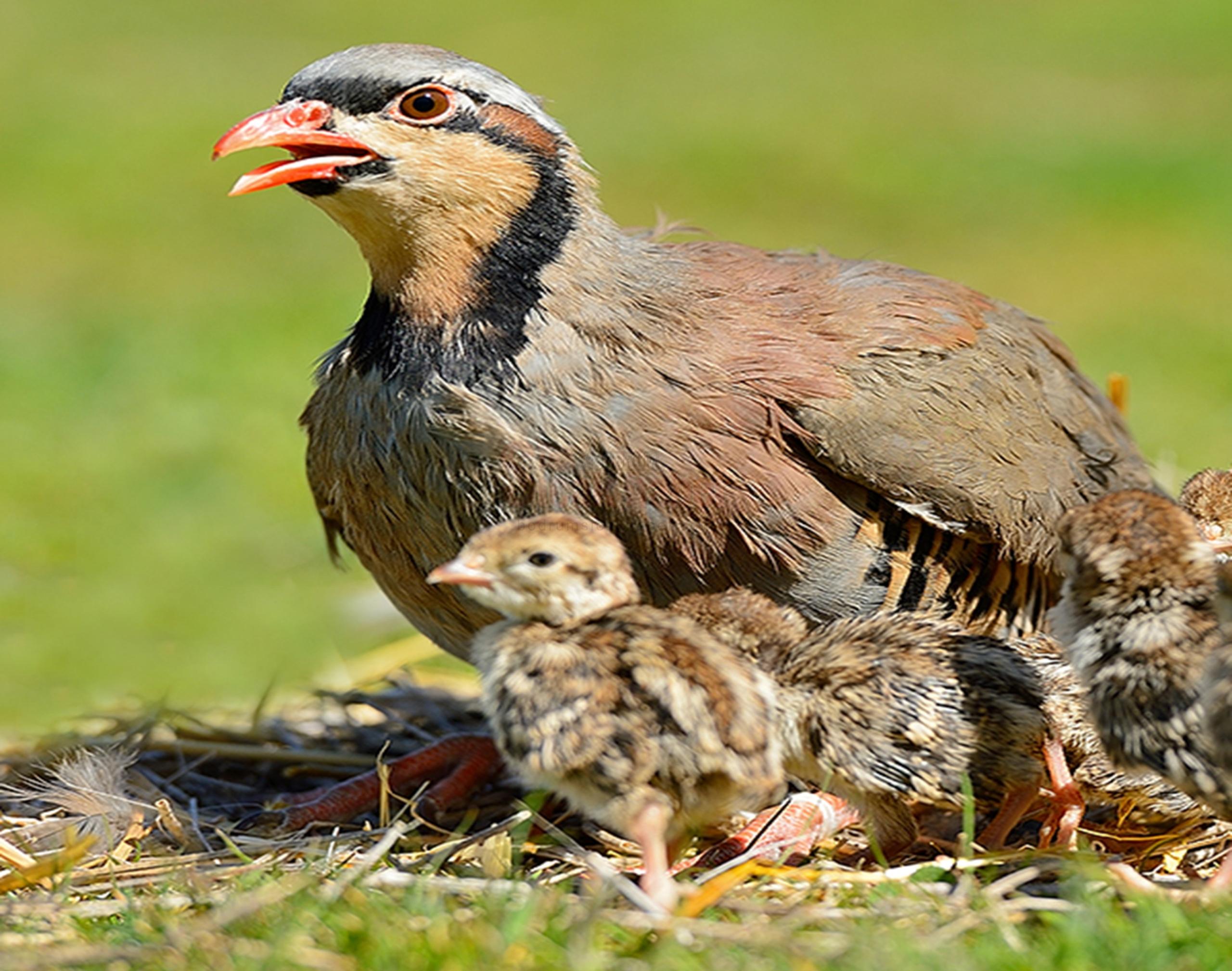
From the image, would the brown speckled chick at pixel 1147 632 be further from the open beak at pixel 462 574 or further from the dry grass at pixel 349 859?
the open beak at pixel 462 574

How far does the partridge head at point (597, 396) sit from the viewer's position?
510 centimetres

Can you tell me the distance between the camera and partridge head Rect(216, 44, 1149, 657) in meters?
5.10

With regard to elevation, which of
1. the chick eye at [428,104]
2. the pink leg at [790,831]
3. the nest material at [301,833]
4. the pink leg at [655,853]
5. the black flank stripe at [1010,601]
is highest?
the chick eye at [428,104]

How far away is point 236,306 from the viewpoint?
643 inches

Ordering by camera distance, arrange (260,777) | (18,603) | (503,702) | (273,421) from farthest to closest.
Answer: (273,421), (18,603), (260,777), (503,702)

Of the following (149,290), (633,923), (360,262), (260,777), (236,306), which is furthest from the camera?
(360,262)

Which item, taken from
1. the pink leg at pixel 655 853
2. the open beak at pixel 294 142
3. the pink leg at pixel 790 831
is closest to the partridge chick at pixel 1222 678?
the pink leg at pixel 790 831

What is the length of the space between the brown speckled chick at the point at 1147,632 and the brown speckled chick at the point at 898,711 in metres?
0.26

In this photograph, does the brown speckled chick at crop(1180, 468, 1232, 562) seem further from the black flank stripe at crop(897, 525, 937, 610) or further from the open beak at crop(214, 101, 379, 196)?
the open beak at crop(214, 101, 379, 196)

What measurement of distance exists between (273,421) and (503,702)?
867 centimetres

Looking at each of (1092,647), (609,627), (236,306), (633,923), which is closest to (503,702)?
(609,627)

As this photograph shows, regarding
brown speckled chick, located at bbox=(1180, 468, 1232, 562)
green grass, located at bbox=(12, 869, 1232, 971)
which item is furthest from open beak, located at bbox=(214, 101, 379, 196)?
brown speckled chick, located at bbox=(1180, 468, 1232, 562)

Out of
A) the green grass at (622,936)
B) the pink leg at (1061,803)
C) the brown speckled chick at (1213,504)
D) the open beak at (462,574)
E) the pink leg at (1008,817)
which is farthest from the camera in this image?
the brown speckled chick at (1213,504)

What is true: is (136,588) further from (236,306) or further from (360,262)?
A: (360,262)
